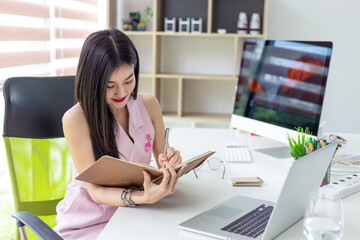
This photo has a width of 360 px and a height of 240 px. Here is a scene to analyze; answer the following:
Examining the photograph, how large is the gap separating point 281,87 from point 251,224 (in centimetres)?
93

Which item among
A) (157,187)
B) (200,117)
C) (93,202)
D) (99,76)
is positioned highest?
(99,76)

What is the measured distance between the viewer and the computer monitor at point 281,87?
5.86ft

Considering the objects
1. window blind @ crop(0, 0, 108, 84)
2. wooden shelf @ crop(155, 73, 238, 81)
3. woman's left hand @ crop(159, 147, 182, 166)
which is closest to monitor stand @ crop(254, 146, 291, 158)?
woman's left hand @ crop(159, 147, 182, 166)

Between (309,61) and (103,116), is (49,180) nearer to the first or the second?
(103,116)

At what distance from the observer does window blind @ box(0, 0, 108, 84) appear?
7.50 ft

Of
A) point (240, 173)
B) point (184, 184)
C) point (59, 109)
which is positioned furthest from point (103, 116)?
point (240, 173)

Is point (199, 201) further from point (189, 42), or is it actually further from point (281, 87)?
point (189, 42)

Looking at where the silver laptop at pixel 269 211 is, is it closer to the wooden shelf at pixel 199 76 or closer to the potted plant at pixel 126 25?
the wooden shelf at pixel 199 76

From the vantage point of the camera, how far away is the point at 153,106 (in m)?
1.79

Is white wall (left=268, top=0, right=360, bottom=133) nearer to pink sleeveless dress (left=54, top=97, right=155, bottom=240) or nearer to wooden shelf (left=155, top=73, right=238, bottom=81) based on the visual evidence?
wooden shelf (left=155, top=73, right=238, bottom=81)

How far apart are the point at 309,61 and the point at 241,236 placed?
967mm

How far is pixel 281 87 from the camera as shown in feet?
6.46

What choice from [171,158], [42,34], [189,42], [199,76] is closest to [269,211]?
[171,158]

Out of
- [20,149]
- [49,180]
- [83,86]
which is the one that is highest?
[83,86]
